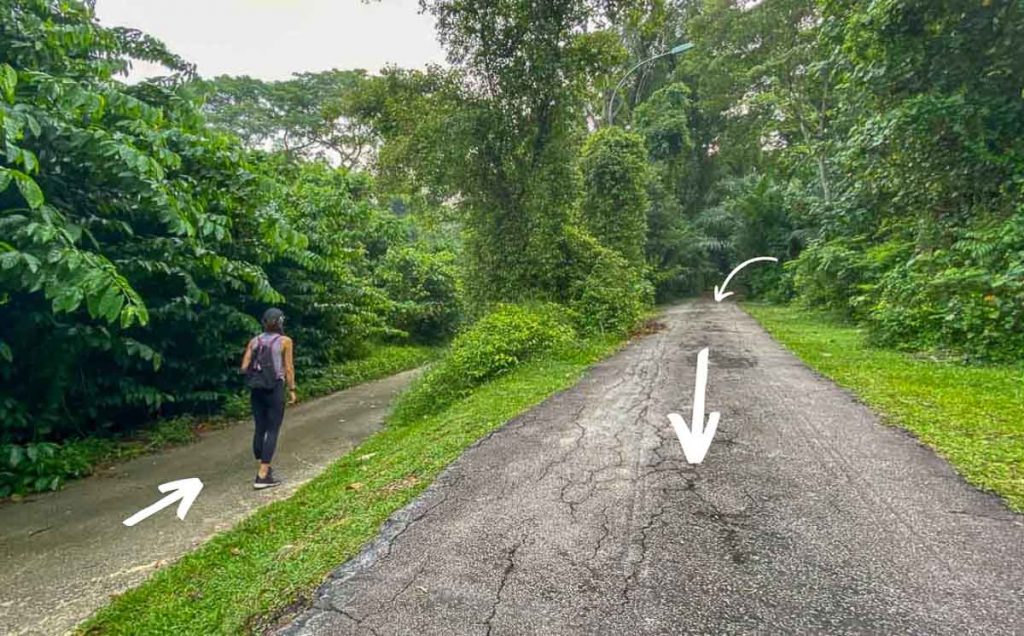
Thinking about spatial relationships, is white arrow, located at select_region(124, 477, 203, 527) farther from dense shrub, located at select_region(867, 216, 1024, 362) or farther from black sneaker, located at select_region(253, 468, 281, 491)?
dense shrub, located at select_region(867, 216, 1024, 362)

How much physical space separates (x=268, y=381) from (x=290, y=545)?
1821 mm

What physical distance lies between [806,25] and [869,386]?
1696 cm

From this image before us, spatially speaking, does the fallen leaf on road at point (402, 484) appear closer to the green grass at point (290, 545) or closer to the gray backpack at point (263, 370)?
the green grass at point (290, 545)

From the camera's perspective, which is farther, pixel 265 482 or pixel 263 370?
pixel 265 482

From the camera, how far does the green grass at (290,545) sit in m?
2.57

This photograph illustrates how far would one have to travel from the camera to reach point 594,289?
11109 millimetres

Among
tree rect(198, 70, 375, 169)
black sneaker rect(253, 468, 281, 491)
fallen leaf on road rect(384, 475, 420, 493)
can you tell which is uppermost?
tree rect(198, 70, 375, 169)

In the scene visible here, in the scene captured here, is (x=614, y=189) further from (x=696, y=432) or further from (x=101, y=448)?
(x=101, y=448)

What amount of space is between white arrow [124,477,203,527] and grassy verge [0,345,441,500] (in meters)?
1.08

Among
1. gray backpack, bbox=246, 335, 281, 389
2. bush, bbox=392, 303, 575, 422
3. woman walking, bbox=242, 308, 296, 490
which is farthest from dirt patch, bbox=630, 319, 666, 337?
gray backpack, bbox=246, 335, 281, 389

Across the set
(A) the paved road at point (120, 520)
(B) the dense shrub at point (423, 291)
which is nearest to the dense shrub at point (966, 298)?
(A) the paved road at point (120, 520)

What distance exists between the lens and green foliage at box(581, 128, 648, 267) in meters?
14.3

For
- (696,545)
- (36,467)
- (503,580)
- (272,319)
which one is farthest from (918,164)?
(36,467)

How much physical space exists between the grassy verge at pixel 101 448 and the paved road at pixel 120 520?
205 mm
